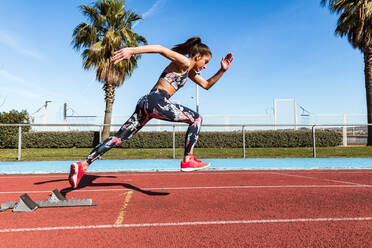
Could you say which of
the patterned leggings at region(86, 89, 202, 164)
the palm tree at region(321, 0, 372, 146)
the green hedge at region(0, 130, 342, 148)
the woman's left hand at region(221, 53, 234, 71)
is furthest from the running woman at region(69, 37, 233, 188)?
the palm tree at region(321, 0, 372, 146)

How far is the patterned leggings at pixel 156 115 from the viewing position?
350 centimetres

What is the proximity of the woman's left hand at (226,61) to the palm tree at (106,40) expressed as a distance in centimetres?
1578

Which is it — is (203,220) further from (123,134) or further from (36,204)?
(36,204)

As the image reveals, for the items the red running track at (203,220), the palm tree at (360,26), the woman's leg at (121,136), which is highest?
the palm tree at (360,26)

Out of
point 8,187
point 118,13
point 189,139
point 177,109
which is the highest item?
point 118,13

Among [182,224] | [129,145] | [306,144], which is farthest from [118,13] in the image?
[182,224]

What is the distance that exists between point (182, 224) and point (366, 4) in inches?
853

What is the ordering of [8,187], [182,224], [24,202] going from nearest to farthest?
[182,224] → [24,202] → [8,187]

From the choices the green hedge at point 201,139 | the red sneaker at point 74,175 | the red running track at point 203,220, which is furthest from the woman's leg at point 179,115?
the green hedge at point 201,139

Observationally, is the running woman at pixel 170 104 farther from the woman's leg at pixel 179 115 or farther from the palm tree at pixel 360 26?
the palm tree at pixel 360 26

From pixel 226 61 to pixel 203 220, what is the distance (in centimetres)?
241

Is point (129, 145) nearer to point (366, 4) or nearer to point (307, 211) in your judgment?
point (307, 211)

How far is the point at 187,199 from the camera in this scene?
3.95 meters

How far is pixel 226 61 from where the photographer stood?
4.29 meters
